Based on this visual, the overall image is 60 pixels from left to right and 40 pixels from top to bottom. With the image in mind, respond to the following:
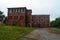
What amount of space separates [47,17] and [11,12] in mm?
18587

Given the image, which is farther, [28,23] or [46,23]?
[46,23]

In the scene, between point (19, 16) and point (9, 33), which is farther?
point (19, 16)

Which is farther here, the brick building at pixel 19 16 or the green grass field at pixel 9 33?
the brick building at pixel 19 16

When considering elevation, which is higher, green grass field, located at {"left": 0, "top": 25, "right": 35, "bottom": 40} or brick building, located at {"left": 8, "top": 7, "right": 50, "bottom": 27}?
brick building, located at {"left": 8, "top": 7, "right": 50, "bottom": 27}

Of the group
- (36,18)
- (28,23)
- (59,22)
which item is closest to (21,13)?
(28,23)

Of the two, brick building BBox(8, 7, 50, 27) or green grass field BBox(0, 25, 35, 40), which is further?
brick building BBox(8, 7, 50, 27)

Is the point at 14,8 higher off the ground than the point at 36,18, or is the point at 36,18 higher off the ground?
the point at 14,8

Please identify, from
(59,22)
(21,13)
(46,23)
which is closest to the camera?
(21,13)

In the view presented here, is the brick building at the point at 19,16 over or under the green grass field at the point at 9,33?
over

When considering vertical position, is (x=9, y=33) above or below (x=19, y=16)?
below

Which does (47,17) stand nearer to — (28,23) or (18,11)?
(28,23)

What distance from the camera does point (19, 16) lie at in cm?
6294

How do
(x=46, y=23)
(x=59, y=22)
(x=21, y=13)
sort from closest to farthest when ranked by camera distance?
1. (x=21, y=13)
2. (x=46, y=23)
3. (x=59, y=22)

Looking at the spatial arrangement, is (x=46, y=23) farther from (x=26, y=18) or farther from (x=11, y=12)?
(x=11, y=12)
